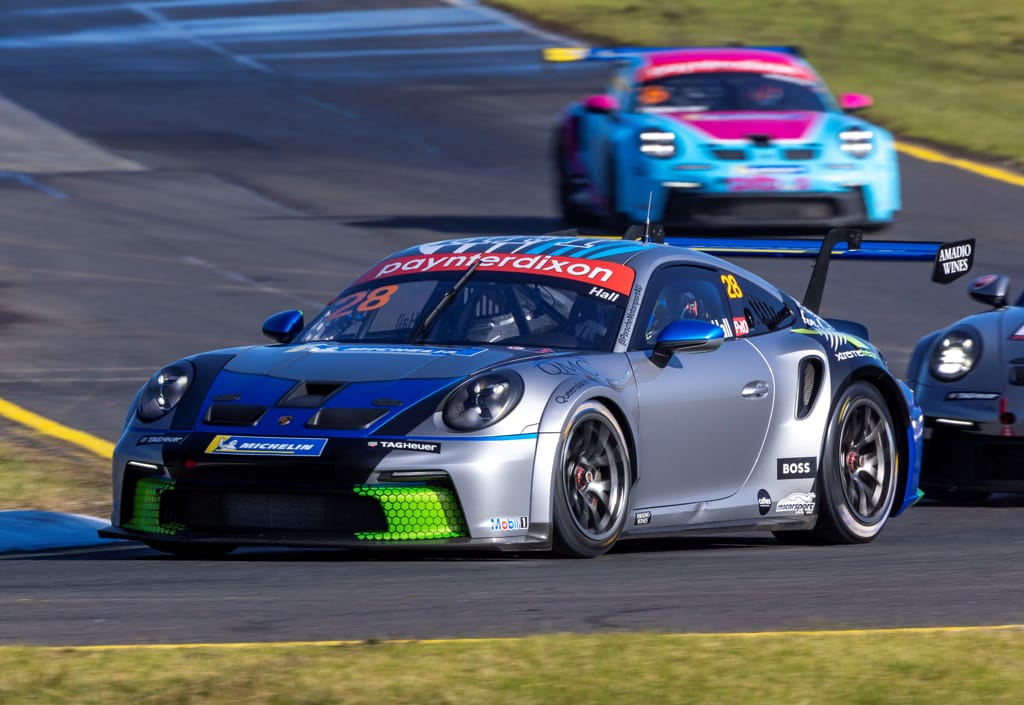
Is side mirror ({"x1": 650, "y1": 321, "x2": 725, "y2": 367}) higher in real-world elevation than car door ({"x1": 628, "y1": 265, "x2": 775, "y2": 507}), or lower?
higher

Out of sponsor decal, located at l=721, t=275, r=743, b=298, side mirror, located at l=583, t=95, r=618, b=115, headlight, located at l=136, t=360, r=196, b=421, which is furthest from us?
side mirror, located at l=583, t=95, r=618, b=115

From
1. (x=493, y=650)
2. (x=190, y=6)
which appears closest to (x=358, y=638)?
(x=493, y=650)

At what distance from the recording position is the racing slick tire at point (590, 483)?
7.18 metres

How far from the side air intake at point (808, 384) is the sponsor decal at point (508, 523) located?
1741mm

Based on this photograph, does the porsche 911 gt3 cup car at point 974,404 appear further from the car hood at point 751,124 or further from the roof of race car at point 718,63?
the roof of race car at point 718,63

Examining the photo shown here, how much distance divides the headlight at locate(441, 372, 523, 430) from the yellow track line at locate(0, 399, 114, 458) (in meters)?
A: 3.60

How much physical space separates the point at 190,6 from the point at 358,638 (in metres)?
31.6

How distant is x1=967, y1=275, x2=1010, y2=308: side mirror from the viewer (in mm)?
10367

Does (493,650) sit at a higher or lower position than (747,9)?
lower

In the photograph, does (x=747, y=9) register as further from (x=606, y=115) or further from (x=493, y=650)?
(x=493, y=650)

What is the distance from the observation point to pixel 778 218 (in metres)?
17.1

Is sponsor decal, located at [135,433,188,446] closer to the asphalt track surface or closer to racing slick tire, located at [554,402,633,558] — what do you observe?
the asphalt track surface

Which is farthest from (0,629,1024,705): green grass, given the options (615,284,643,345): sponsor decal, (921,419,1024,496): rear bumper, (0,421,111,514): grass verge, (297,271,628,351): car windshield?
(921,419,1024,496): rear bumper

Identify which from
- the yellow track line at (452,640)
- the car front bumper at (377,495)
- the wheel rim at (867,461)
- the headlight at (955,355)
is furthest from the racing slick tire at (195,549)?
the headlight at (955,355)
